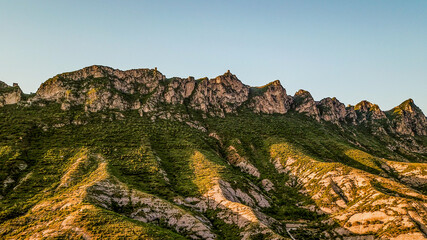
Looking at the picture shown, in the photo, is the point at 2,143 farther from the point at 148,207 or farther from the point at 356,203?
the point at 356,203

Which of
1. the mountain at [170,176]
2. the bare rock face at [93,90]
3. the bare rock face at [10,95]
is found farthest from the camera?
the bare rock face at [93,90]

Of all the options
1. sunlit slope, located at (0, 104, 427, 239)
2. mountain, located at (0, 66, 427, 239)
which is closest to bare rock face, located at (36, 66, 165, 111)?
→ mountain, located at (0, 66, 427, 239)

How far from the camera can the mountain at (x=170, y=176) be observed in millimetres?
66438

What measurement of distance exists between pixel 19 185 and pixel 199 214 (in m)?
64.0

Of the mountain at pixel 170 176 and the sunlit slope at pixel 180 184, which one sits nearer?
the sunlit slope at pixel 180 184

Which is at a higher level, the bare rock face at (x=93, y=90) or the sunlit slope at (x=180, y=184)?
the bare rock face at (x=93, y=90)

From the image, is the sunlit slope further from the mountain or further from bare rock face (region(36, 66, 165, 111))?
bare rock face (region(36, 66, 165, 111))

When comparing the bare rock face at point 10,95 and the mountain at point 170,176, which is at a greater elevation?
the bare rock face at point 10,95

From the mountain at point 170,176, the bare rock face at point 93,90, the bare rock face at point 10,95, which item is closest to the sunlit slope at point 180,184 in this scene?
the mountain at point 170,176

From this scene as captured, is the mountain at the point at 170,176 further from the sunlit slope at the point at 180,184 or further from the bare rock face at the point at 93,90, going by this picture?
the bare rock face at the point at 93,90

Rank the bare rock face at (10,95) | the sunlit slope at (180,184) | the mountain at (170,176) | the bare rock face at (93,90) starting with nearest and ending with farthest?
1. the sunlit slope at (180,184)
2. the mountain at (170,176)
3. the bare rock face at (10,95)
4. the bare rock face at (93,90)

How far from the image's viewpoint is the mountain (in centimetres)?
6644

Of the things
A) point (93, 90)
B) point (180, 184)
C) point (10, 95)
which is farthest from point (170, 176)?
point (10, 95)

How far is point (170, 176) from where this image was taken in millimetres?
106312
